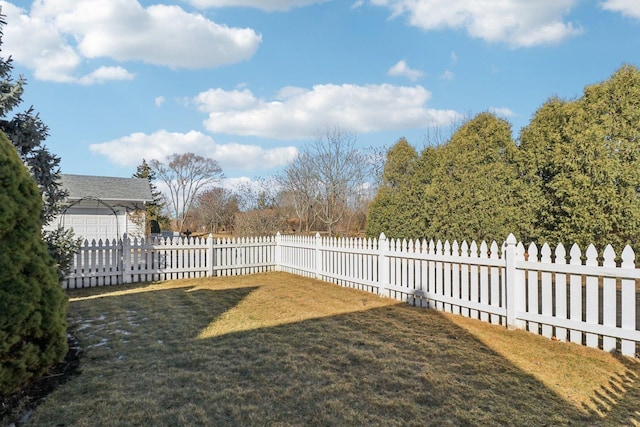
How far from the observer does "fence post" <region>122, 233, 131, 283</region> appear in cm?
874

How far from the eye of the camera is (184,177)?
35.3 m

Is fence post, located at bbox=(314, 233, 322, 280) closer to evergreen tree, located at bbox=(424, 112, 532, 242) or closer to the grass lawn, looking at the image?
evergreen tree, located at bbox=(424, 112, 532, 242)

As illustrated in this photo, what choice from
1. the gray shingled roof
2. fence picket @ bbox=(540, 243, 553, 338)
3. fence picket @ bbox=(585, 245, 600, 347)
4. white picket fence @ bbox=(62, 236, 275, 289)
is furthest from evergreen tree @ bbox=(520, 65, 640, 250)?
the gray shingled roof

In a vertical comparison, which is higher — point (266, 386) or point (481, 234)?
point (481, 234)

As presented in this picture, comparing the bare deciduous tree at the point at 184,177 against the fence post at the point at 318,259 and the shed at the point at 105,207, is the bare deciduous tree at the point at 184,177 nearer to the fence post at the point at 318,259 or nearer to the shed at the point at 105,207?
the shed at the point at 105,207

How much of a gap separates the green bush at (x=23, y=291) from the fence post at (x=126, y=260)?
578 cm

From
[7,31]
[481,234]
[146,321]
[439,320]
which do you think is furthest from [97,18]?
[481,234]

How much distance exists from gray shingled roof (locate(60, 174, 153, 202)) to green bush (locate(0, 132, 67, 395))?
53.9ft

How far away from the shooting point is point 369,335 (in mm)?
Answer: 4438

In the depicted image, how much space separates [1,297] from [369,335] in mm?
3684

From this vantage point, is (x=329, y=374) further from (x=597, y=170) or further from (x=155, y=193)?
(x=155, y=193)

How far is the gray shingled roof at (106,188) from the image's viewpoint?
18.0m

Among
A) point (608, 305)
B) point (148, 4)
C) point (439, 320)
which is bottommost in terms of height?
point (439, 320)

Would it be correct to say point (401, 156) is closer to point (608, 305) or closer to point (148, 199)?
point (608, 305)
